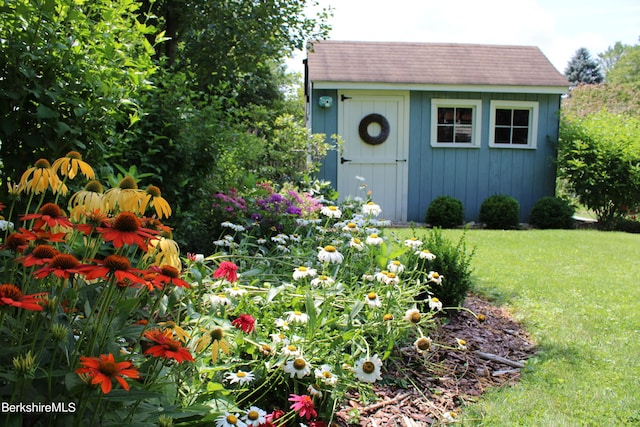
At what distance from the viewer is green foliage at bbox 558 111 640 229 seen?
9.51m

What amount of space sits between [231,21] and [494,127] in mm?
5764

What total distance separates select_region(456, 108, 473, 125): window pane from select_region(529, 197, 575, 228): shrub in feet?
6.86

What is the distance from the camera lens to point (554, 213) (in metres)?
9.33

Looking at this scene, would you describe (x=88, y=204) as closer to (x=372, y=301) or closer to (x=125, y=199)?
(x=125, y=199)

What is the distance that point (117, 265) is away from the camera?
3.58ft

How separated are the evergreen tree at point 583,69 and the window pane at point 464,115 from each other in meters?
28.9

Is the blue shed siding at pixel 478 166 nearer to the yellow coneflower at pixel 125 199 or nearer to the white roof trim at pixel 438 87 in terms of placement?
the white roof trim at pixel 438 87

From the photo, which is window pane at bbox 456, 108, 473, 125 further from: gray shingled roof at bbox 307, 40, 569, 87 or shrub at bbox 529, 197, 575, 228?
Answer: shrub at bbox 529, 197, 575, 228

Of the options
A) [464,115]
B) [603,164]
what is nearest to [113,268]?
[464,115]

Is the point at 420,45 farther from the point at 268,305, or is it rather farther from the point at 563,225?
the point at 268,305

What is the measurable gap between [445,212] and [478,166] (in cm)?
151

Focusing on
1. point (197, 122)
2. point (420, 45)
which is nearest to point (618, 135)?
point (420, 45)

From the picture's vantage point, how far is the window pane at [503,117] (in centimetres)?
1009

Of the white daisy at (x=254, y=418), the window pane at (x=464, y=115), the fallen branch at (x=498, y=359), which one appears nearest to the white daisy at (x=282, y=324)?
the white daisy at (x=254, y=418)
